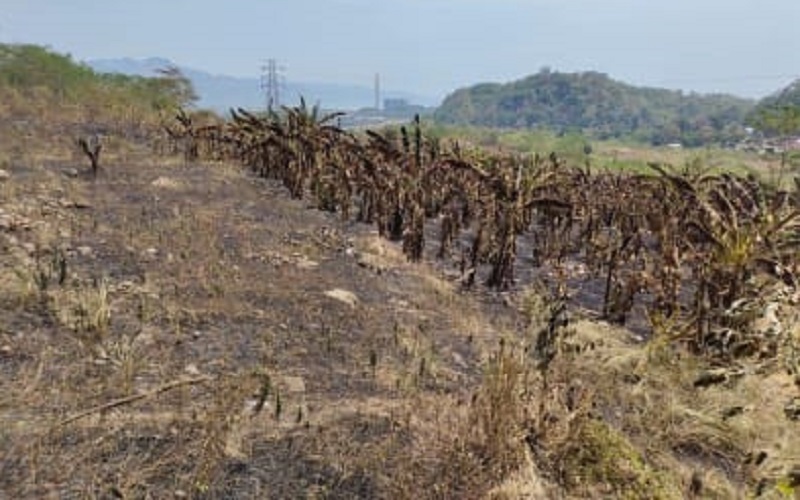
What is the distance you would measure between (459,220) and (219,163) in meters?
6.40

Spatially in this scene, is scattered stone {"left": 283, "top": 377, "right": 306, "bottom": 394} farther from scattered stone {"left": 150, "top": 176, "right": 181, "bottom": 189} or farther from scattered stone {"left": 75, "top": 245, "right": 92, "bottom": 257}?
scattered stone {"left": 150, "top": 176, "right": 181, "bottom": 189}

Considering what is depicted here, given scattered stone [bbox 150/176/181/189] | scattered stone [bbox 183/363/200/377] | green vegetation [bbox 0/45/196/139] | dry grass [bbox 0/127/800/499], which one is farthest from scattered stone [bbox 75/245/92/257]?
green vegetation [bbox 0/45/196/139]

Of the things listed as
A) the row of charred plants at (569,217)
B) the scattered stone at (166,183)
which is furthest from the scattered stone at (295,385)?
the scattered stone at (166,183)

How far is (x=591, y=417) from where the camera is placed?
3.81 metres

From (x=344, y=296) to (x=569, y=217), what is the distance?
371cm

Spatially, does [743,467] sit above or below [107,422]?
below

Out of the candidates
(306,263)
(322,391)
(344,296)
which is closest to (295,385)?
(322,391)

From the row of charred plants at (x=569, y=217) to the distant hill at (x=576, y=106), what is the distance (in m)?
98.2

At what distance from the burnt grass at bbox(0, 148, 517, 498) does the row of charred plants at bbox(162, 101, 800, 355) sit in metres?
0.94

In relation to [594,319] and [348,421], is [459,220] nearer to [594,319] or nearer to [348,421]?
[594,319]

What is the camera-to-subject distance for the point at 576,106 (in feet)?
412

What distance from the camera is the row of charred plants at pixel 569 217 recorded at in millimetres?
5852

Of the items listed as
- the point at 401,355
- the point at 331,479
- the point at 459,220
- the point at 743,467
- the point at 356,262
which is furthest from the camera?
the point at 459,220

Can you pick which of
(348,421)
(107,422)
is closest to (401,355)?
(348,421)
